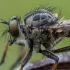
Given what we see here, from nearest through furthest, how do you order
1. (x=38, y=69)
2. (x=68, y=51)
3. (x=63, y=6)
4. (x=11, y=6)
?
(x=38, y=69)
(x=68, y=51)
(x=63, y=6)
(x=11, y=6)

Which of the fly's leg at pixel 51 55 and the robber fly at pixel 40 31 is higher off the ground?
the robber fly at pixel 40 31

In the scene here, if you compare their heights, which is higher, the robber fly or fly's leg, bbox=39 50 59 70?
the robber fly

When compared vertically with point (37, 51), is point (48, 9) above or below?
above

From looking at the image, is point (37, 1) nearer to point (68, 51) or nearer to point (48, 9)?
point (48, 9)

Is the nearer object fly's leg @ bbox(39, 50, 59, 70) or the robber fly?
fly's leg @ bbox(39, 50, 59, 70)

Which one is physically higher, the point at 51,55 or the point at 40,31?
the point at 40,31

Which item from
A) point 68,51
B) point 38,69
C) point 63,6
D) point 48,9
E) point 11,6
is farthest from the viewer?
point 11,6

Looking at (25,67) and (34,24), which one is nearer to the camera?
(25,67)

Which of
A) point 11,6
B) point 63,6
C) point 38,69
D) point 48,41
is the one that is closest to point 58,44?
point 48,41
